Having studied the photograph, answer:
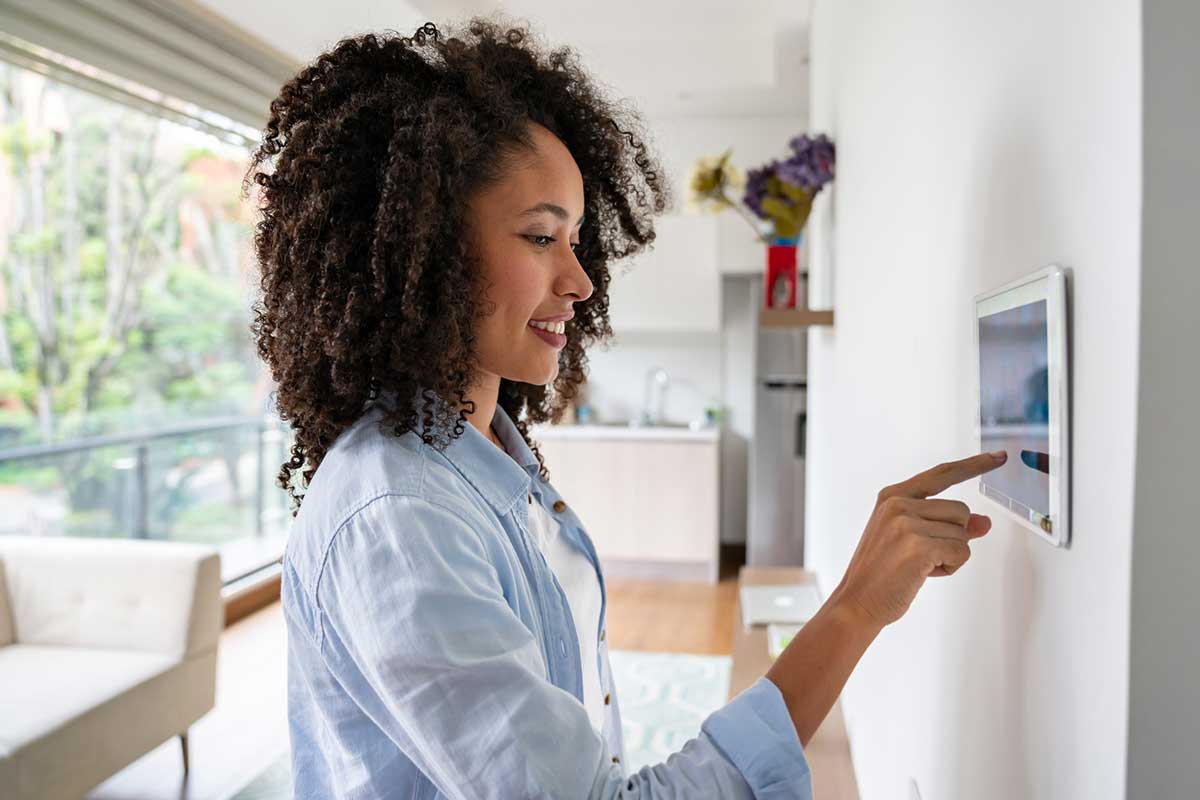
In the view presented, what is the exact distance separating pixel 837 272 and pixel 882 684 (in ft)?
3.85

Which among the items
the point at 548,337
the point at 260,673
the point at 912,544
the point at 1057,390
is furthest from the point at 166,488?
the point at 1057,390

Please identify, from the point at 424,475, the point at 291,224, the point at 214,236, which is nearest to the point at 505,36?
the point at 291,224

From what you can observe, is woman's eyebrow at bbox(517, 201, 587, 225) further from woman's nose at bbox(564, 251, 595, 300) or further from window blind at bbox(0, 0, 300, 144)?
window blind at bbox(0, 0, 300, 144)

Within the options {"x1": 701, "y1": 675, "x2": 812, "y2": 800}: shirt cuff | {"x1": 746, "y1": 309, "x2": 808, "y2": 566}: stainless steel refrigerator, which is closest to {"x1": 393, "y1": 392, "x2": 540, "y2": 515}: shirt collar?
{"x1": 701, "y1": 675, "x2": 812, "y2": 800}: shirt cuff

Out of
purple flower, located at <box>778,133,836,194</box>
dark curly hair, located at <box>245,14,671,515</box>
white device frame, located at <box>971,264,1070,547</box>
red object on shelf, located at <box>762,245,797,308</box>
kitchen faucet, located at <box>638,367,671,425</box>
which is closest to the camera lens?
white device frame, located at <box>971,264,1070,547</box>

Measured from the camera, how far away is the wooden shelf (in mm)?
2477

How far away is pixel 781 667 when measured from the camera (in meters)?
0.78

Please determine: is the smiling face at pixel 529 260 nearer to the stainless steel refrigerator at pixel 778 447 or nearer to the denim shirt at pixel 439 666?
the denim shirt at pixel 439 666

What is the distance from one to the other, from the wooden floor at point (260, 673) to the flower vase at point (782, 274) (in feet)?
7.09

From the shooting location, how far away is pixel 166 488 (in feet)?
16.2

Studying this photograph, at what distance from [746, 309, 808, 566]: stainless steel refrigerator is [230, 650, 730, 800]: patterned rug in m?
1.50

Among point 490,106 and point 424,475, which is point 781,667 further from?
point 490,106

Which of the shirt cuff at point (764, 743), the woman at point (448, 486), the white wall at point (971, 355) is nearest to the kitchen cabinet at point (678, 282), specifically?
the white wall at point (971, 355)

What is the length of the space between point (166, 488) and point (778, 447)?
3.32m
